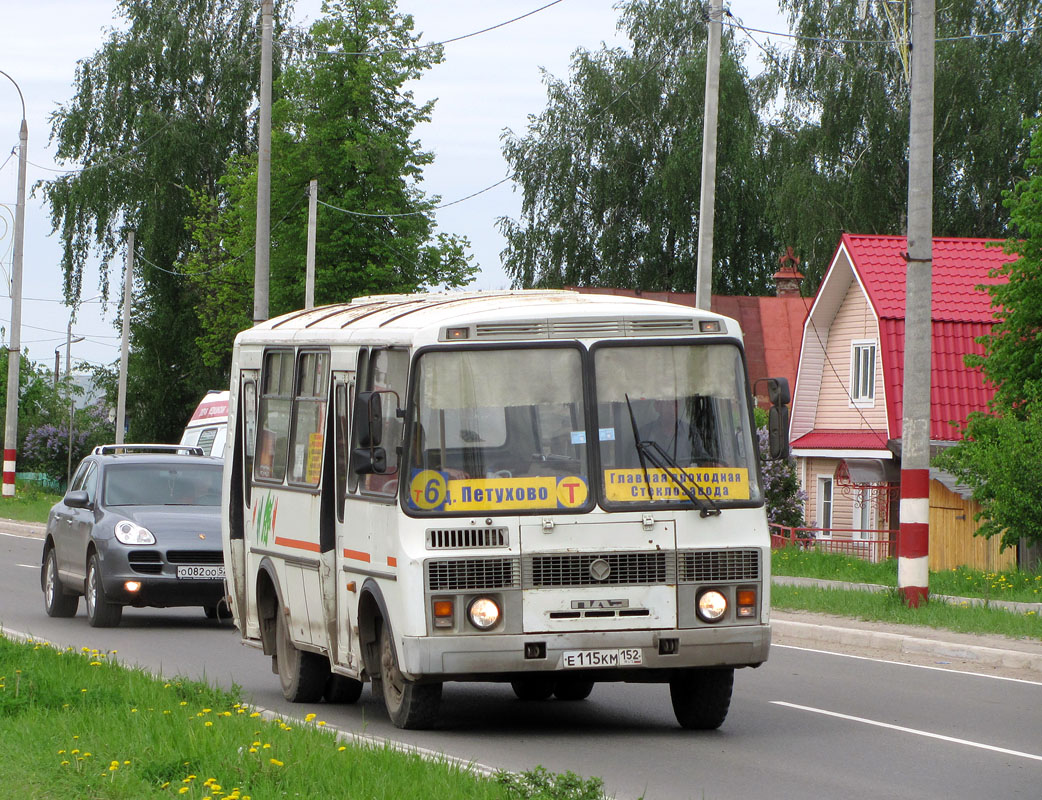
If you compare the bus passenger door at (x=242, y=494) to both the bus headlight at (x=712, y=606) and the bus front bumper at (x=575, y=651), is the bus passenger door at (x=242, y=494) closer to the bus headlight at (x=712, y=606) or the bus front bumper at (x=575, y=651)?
the bus front bumper at (x=575, y=651)

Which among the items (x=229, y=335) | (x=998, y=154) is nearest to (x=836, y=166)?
(x=998, y=154)

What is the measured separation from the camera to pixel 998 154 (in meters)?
48.9

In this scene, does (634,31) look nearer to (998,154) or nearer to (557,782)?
(998,154)

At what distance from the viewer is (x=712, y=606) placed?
34.4 feet

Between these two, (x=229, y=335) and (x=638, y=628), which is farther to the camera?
(x=229, y=335)

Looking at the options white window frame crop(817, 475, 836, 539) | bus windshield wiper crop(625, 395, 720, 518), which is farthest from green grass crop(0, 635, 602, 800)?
white window frame crop(817, 475, 836, 539)

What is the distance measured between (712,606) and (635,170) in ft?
171

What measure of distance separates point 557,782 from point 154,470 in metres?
12.7

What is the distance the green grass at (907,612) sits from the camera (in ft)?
55.9

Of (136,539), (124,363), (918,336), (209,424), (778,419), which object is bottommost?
(136,539)

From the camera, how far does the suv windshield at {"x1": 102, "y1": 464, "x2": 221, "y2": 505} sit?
19.2 metres

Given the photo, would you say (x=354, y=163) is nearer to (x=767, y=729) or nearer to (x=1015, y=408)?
(x=1015, y=408)

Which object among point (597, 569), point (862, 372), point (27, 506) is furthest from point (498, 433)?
point (27, 506)

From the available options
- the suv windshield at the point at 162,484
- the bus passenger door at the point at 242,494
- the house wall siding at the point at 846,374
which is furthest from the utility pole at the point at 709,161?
the house wall siding at the point at 846,374
